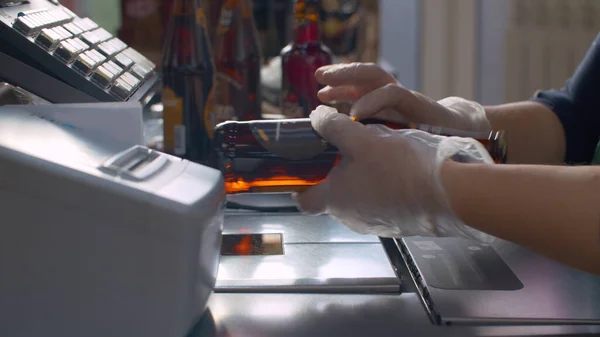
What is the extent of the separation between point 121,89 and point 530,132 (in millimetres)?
704

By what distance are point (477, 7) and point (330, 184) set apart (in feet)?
10.2

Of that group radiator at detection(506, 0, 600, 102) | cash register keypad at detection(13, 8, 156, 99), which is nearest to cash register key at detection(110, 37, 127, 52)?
cash register keypad at detection(13, 8, 156, 99)

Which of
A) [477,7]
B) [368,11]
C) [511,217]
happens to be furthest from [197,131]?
[477,7]

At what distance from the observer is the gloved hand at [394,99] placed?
97cm

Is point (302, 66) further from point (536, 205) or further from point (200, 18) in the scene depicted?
point (536, 205)

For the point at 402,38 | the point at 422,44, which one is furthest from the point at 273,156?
the point at 402,38

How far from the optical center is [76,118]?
65cm

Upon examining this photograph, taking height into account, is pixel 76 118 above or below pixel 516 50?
above

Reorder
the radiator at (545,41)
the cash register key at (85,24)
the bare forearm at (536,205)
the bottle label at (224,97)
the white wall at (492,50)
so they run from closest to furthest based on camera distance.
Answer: the bare forearm at (536,205) → the cash register key at (85,24) → the bottle label at (224,97) → the radiator at (545,41) → the white wall at (492,50)

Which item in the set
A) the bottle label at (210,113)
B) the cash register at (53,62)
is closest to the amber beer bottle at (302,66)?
the bottle label at (210,113)

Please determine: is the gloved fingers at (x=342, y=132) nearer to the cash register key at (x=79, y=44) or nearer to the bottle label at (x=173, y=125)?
the cash register key at (x=79, y=44)

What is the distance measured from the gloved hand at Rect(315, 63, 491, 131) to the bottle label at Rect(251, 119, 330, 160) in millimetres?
200

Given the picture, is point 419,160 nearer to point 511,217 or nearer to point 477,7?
point 511,217

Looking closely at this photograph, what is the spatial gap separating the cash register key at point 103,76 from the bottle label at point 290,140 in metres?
0.17
